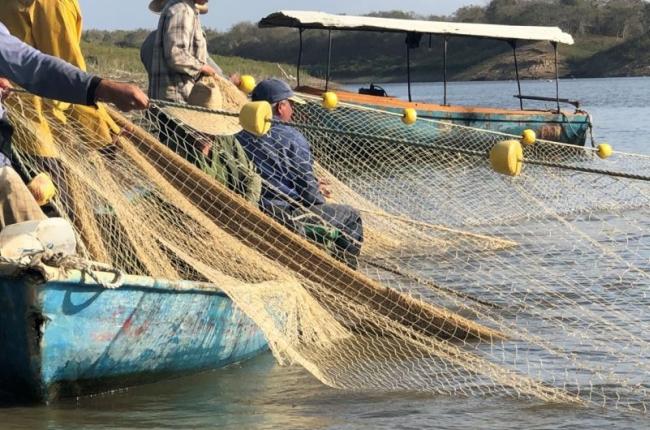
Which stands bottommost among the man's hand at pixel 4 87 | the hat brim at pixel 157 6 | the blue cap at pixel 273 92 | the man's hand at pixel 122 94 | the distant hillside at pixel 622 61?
the distant hillside at pixel 622 61

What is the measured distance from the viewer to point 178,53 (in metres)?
8.20

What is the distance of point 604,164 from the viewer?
1420 cm

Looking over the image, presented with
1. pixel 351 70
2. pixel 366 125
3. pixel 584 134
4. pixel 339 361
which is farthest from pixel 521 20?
pixel 339 361

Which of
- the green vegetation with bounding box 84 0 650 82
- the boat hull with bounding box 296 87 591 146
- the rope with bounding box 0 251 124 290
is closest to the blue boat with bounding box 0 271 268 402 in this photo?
the rope with bounding box 0 251 124 290

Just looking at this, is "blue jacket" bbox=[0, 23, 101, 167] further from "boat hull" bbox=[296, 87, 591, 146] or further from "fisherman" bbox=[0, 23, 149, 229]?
"boat hull" bbox=[296, 87, 591, 146]

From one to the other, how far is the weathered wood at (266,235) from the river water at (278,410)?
51 centimetres

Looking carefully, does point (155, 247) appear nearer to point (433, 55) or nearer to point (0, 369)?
point (0, 369)

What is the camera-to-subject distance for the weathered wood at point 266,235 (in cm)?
661

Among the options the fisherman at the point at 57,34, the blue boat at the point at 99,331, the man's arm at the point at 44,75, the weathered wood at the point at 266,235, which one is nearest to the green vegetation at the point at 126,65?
the weathered wood at the point at 266,235

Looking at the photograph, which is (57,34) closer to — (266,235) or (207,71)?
(266,235)

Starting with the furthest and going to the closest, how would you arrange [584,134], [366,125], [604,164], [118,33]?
[118,33] → [584,134] → [366,125] → [604,164]

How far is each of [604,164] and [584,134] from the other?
8112 mm

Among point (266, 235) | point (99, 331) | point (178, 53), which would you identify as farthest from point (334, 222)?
point (99, 331)

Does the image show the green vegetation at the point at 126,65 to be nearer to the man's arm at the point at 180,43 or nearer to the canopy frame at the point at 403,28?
the canopy frame at the point at 403,28
